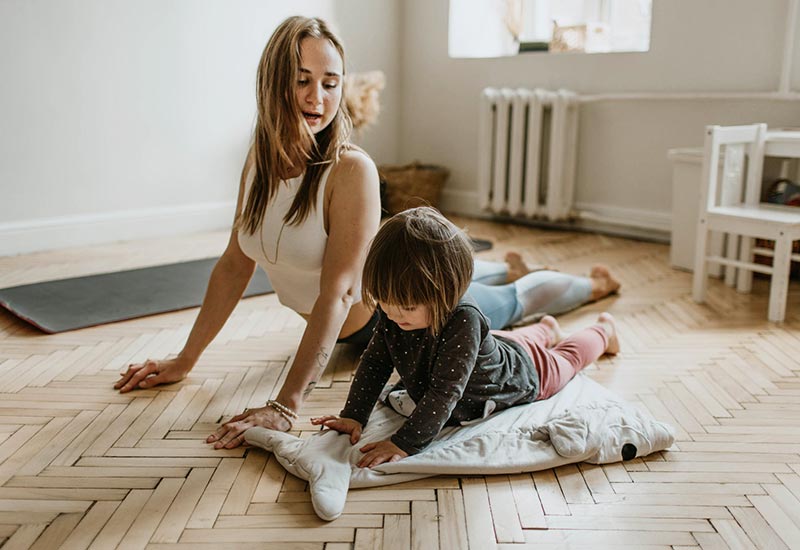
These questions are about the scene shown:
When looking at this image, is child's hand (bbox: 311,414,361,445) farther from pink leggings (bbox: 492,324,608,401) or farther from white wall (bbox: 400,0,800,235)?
white wall (bbox: 400,0,800,235)

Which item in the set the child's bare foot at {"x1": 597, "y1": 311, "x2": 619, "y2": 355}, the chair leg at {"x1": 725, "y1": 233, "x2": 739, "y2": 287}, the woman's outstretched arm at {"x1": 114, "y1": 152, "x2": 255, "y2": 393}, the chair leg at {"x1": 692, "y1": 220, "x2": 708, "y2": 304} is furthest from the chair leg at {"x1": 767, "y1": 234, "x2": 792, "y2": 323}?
the woman's outstretched arm at {"x1": 114, "y1": 152, "x2": 255, "y2": 393}

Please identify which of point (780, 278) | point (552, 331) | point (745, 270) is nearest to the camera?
point (552, 331)

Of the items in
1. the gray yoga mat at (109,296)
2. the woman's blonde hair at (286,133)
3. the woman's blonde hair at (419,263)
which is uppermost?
the woman's blonde hair at (286,133)

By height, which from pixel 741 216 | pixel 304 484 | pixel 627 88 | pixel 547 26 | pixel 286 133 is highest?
pixel 547 26

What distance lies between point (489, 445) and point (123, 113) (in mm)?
2805

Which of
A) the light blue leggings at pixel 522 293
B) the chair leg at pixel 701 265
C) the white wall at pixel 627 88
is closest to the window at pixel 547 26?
the white wall at pixel 627 88

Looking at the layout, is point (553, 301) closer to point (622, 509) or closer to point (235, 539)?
point (622, 509)

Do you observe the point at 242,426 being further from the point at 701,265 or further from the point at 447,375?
the point at 701,265

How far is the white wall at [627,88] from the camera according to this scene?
3.32 meters

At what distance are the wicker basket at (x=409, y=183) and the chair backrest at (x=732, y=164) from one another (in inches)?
68.1

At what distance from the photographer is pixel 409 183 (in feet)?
14.2

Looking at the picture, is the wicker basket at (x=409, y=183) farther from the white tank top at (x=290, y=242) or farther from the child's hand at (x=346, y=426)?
the child's hand at (x=346, y=426)

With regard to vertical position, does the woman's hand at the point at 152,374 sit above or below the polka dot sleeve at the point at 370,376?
below

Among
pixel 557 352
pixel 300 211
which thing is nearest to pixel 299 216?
pixel 300 211
